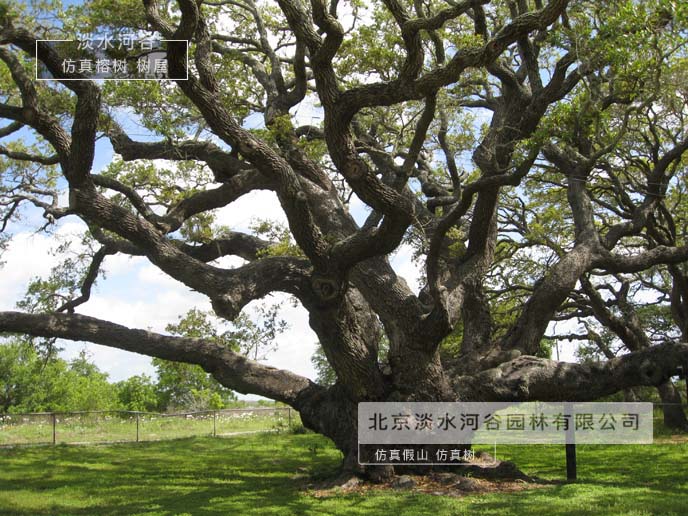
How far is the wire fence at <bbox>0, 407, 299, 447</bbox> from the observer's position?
17641mm

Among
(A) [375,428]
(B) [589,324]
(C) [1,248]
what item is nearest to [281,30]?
(C) [1,248]

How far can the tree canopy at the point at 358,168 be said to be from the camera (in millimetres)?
9047

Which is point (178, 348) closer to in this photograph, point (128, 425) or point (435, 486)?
point (435, 486)

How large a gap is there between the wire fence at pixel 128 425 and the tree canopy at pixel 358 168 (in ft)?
21.5

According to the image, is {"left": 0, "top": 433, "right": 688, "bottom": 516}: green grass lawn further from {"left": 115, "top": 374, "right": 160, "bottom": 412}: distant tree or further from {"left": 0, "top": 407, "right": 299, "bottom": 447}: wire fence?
{"left": 115, "top": 374, "right": 160, "bottom": 412}: distant tree

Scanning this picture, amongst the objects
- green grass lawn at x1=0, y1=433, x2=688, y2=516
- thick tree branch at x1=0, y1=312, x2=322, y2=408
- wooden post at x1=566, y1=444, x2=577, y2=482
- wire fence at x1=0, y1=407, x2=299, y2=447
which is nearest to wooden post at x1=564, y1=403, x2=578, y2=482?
wooden post at x1=566, y1=444, x2=577, y2=482

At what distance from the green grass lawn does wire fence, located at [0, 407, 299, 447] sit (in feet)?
6.00

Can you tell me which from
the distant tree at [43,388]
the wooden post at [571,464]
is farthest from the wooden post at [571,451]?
the distant tree at [43,388]

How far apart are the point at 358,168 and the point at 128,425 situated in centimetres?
1364

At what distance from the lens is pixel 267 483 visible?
35.9ft

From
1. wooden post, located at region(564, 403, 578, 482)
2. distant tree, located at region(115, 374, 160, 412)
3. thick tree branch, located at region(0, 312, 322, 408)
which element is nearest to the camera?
wooden post, located at region(564, 403, 578, 482)

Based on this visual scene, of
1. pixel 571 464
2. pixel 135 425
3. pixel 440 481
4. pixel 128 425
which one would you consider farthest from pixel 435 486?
pixel 128 425

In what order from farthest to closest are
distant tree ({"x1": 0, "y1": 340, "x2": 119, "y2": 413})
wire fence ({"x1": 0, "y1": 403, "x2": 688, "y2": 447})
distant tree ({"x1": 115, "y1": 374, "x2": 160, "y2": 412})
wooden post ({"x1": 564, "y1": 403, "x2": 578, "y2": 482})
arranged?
distant tree ({"x1": 115, "y1": 374, "x2": 160, "y2": 412}), distant tree ({"x1": 0, "y1": 340, "x2": 119, "y2": 413}), wire fence ({"x1": 0, "y1": 403, "x2": 688, "y2": 447}), wooden post ({"x1": 564, "y1": 403, "x2": 578, "y2": 482})

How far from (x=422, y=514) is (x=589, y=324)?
13775mm
